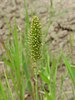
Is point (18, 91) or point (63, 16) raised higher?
point (63, 16)

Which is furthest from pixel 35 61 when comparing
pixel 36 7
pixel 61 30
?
pixel 36 7

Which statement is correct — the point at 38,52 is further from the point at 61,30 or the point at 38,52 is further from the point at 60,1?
the point at 60,1

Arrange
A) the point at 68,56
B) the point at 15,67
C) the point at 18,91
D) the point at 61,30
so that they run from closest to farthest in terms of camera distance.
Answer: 1. the point at 15,67
2. the point at 18,91
3. the point at 68,56
4. the point at 61,30

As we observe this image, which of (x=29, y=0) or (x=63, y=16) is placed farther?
(x=29, y=0)

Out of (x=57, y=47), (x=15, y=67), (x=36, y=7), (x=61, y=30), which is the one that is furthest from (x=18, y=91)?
(x=36, y=7)

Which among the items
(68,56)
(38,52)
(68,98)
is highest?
(38,52)

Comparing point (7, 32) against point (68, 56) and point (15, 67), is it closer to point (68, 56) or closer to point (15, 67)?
point (68, 56)

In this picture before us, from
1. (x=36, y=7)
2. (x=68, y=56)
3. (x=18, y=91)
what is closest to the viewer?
(x=18, y=91)
